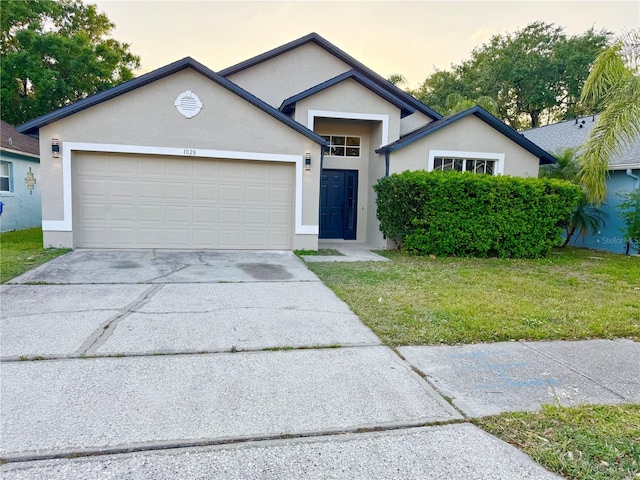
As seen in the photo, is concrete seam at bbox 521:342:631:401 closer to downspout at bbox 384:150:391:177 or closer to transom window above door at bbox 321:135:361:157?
downspout at bbox 384:150:391:177

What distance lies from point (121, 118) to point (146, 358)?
296 inches

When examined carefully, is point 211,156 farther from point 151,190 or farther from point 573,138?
point 573,138

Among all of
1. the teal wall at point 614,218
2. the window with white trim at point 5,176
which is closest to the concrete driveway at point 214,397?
the window with white trim at point 5,176

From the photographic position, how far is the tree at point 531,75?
91.6 feet

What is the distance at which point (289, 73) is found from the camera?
13.2 m

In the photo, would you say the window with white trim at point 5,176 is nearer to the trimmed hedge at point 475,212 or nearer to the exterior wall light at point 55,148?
the exterior wall light at point 55,148

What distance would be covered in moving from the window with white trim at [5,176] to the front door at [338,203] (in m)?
10.6

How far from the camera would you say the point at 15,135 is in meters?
15.7

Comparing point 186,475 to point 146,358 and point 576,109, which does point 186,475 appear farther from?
point 576,109

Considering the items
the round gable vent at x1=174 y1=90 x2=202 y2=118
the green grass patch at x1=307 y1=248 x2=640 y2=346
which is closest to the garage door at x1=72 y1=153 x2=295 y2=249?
the round gable vent at x1=174 y1=90 x2=202 y2=118

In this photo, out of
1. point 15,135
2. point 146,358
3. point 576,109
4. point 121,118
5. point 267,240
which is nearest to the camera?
point 146,358

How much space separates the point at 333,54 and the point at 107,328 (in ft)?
38.4

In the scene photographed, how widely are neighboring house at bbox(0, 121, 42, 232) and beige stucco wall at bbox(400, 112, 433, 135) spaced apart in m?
12.9

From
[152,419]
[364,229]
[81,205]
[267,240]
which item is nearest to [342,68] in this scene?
[364,229]
